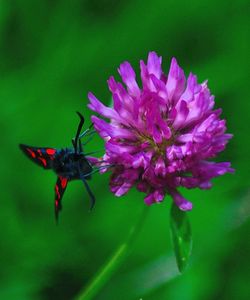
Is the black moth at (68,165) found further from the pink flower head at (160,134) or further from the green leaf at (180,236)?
the green leaf at (180,236)

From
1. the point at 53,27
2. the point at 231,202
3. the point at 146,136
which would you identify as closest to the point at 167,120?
the point at 146,136

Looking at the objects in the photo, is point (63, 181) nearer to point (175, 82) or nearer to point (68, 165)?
point (68, 165)

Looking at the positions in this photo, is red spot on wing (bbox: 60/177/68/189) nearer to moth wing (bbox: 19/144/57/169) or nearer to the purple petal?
moth wing (bbox: 19/144/57/169)

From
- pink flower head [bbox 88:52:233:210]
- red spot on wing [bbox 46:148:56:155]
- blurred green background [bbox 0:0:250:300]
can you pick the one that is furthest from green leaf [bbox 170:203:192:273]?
blurred green background [bbox 0:0:250:300]

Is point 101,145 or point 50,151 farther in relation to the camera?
point 101,145

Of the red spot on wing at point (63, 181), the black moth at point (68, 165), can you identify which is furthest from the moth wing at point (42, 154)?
the red spot on wing at point (63, 181)

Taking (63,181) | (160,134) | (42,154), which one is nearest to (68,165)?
(63,181)
